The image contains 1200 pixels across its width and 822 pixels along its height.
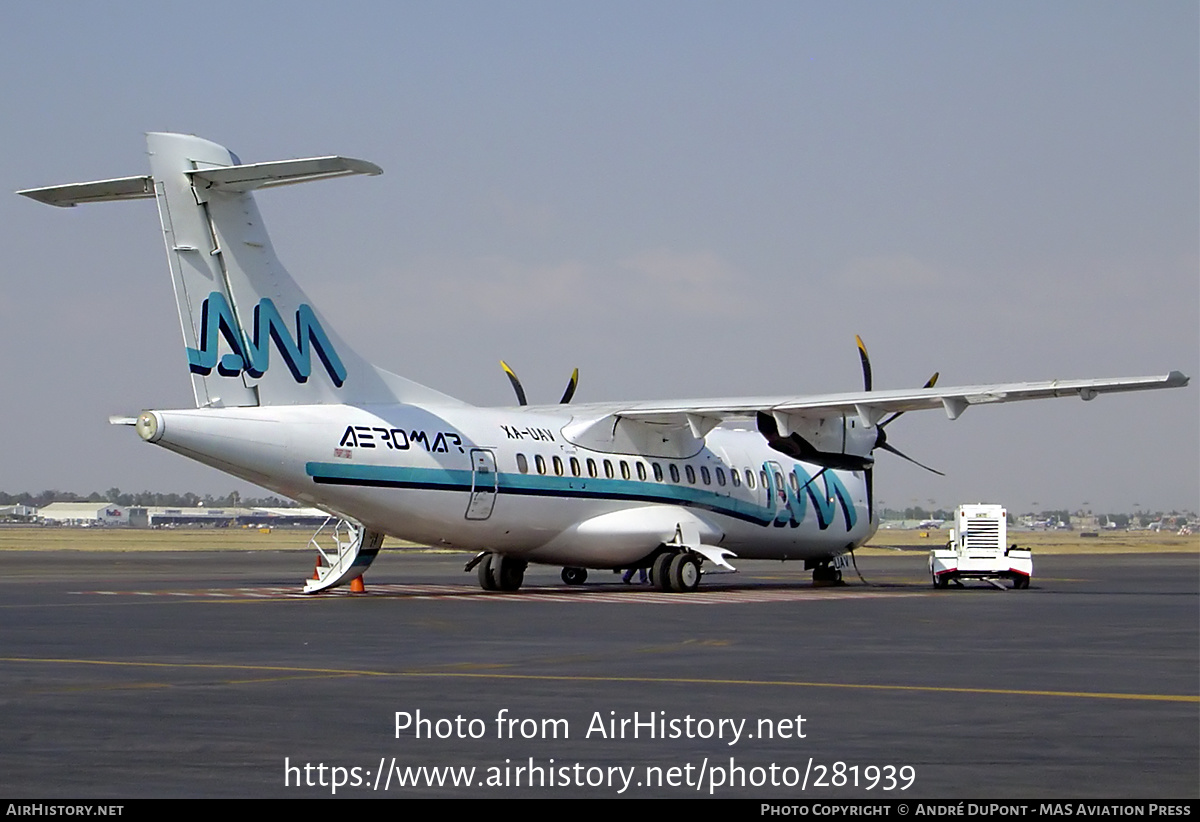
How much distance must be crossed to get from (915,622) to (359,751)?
14053 millimetres

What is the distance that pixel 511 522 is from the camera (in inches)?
1177

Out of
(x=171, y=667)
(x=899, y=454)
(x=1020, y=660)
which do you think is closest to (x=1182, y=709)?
(x=1020, y=660)

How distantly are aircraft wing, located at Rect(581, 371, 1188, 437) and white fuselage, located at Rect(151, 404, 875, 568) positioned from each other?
1334 millimetres

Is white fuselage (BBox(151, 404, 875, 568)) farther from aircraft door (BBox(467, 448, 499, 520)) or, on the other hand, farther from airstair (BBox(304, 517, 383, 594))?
airstair (BBox(304, 517, 383, 594))

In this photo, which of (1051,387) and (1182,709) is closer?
(1182,709)

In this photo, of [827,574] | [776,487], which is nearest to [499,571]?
[776,487]

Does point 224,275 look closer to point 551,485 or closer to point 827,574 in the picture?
point 551,485

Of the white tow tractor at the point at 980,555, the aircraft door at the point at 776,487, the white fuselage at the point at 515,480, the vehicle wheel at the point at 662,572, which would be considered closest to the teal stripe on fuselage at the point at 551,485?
the white fuselage at the point at 515,480

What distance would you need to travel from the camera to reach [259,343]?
26547 mm

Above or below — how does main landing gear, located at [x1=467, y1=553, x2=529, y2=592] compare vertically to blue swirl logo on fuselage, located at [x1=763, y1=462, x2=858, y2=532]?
below

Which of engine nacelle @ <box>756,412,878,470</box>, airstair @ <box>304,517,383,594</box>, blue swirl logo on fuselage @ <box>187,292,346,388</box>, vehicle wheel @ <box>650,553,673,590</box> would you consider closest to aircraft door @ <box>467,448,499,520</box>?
airstair @ <box>304,517,383,594</box>

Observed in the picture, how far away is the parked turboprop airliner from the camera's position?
85.1 ft

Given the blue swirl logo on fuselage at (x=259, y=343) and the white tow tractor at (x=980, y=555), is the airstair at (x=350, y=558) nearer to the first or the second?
the blue swirl logo on fuselage at (x=259, y=343)

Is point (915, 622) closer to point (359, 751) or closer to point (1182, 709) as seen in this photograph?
point (1182, 709)
